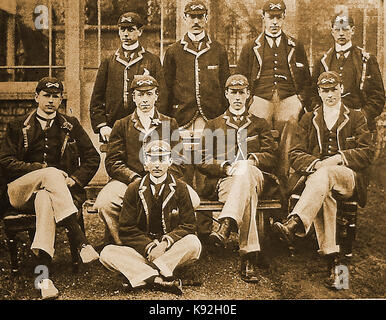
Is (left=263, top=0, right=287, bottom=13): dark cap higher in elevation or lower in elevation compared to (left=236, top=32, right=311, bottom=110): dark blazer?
higher

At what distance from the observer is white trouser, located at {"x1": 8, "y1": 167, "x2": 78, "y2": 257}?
3898 millimetres

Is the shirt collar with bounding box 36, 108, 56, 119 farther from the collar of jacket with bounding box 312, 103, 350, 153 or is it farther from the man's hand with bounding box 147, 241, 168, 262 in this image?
the collar of jacket with bounding box 312, 103, 350, 153

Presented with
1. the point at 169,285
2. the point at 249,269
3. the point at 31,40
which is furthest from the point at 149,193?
the point at 31,40

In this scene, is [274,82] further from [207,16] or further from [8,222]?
[8,222]

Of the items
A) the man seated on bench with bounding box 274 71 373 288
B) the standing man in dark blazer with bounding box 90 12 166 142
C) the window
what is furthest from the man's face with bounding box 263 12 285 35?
the window

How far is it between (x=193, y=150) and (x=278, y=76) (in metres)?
0.82

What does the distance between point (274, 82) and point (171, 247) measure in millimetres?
1401

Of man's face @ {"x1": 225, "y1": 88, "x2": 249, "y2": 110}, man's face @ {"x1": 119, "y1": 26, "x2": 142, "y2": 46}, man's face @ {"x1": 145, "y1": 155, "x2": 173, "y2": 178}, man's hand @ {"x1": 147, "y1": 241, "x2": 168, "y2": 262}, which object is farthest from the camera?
man's face @ {"x1": 119, "y1": 26, "x2": 142, "y2": 46}

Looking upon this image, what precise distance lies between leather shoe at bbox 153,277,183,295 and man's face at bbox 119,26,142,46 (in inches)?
67.9

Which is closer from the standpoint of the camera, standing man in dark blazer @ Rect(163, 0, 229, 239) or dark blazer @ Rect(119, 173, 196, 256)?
dark blazer @ Rect(119, 173, 196, 256)

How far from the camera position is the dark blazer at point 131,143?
3.93 m
